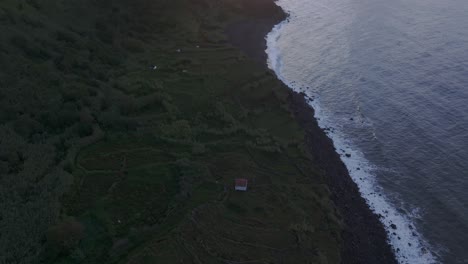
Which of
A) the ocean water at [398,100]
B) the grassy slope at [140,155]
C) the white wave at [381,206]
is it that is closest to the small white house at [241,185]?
the grassy slope at [140,155]

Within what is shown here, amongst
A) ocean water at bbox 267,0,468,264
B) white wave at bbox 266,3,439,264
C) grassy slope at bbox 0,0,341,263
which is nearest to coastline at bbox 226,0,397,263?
white wave at bbox 266,3,439,264

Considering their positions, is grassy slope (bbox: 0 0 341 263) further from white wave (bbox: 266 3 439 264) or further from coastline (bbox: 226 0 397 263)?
white wave (bbox: 266 3 439 264)

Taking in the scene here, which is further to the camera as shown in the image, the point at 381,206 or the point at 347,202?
the point at 381,206

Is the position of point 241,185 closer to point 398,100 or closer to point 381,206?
point 381,206

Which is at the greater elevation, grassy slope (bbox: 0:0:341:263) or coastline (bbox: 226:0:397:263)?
grassy slope (bbox: 0:0:341:263)

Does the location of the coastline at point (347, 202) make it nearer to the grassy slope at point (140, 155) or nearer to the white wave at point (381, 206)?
the white wave at point (381, 206)

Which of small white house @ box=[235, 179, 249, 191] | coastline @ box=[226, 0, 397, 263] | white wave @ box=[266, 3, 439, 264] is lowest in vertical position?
white wave @ box=[266, 3, 439, 264]

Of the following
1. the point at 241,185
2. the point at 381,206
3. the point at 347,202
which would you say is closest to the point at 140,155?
the point at 241,185
